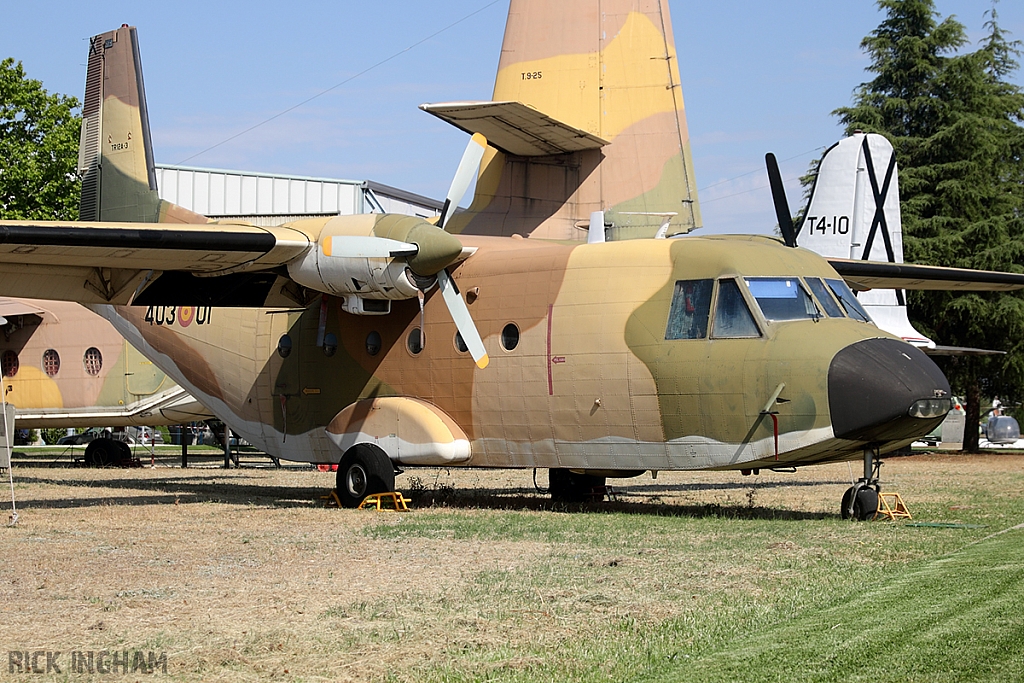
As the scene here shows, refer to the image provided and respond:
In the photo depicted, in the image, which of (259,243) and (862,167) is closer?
(259,243)

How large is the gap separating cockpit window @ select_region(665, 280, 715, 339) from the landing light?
2.35m

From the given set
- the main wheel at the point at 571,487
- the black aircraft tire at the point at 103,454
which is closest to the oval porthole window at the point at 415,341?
the main wheel at the point at 571,487

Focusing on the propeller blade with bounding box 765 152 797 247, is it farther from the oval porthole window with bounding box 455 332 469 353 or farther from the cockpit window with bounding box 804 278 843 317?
the oval porthole window with bounding box 455 332 469 353

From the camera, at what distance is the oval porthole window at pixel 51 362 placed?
25.7m

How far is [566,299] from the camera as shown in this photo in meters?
13.3

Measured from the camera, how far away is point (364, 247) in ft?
44.9

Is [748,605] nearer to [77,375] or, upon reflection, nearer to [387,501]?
[387,501]

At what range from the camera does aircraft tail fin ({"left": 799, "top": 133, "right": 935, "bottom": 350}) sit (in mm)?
27375

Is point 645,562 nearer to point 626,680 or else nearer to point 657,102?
point 626,680

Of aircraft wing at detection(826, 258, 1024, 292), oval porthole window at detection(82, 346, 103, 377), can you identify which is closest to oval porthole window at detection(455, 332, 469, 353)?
aircraft wing at detection(826, 258, 1024, 292)

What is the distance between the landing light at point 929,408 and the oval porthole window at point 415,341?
20.6 ft

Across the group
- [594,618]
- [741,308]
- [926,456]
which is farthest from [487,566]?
[926,456]

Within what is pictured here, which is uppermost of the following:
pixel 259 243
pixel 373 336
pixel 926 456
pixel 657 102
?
pixel 657 102

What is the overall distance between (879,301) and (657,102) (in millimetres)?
13308
